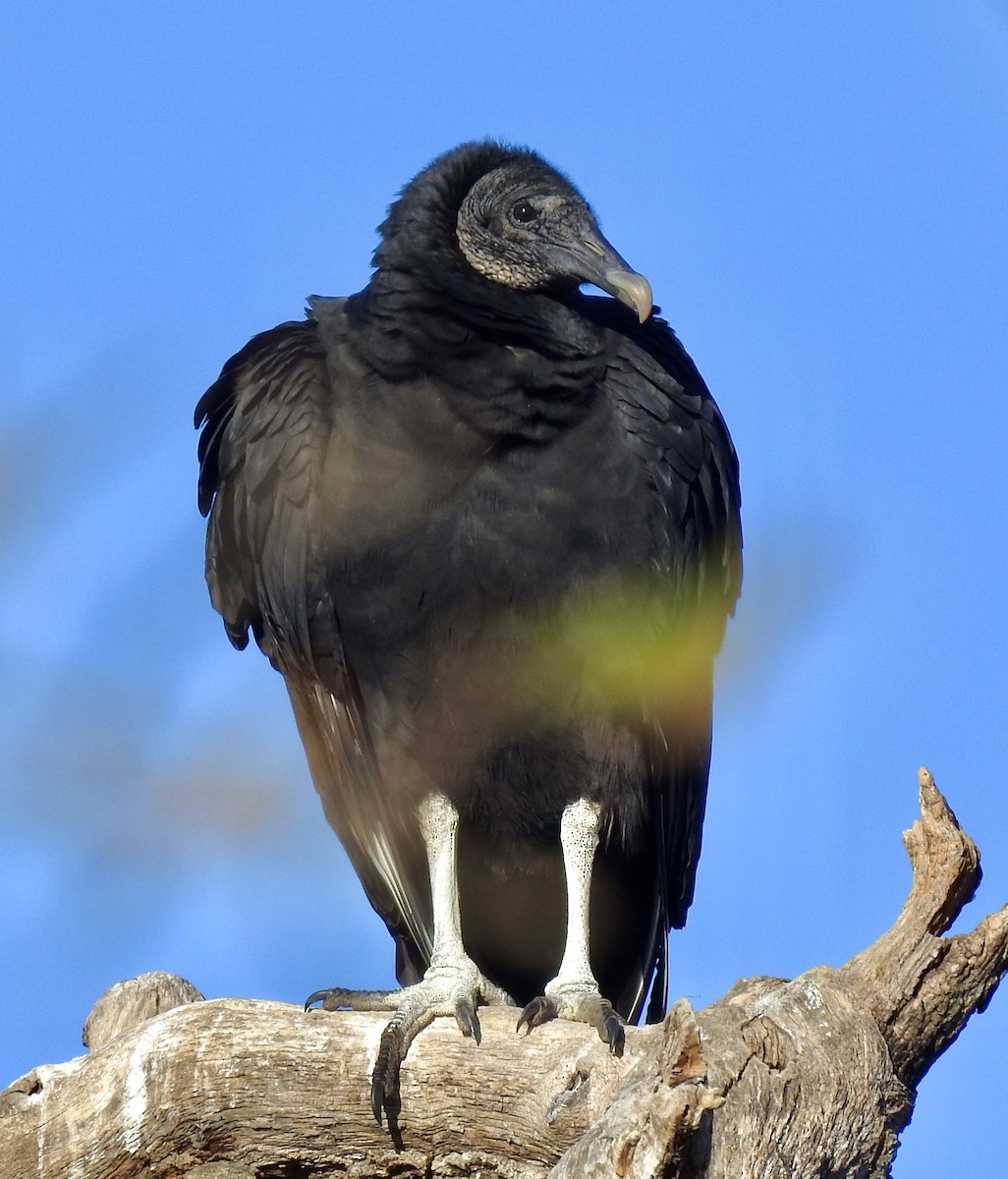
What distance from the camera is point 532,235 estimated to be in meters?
4.91

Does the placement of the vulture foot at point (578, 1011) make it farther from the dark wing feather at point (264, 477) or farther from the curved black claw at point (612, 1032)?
the dark wing feather at point (264, 477)

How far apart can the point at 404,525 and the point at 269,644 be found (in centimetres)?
66

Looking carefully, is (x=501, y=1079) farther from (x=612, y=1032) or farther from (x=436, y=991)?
(x=436, y=991)

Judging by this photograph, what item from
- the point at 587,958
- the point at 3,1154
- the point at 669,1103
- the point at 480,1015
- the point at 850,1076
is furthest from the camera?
the point at 587,958

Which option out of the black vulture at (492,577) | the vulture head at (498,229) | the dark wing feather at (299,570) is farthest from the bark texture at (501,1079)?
the vulture head at (498,229)

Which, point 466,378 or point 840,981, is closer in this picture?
point 840,981

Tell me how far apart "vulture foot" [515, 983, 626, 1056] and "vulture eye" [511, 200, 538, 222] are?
2.22m

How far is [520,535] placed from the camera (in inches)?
175

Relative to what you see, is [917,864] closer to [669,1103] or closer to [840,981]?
[840,981]

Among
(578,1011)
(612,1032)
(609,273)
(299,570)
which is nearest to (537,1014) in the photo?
(578,1011)

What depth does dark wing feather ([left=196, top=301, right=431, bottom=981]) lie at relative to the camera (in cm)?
461

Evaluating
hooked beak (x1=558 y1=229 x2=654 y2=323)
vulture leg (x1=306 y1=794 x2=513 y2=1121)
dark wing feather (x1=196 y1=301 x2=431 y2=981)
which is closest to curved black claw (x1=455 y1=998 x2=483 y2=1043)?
vulture leg (x1=306 y1=794 x2=513 y2=1121)

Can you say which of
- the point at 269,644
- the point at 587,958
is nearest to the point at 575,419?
the point at 269,644

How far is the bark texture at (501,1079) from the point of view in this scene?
3162 millimetres
